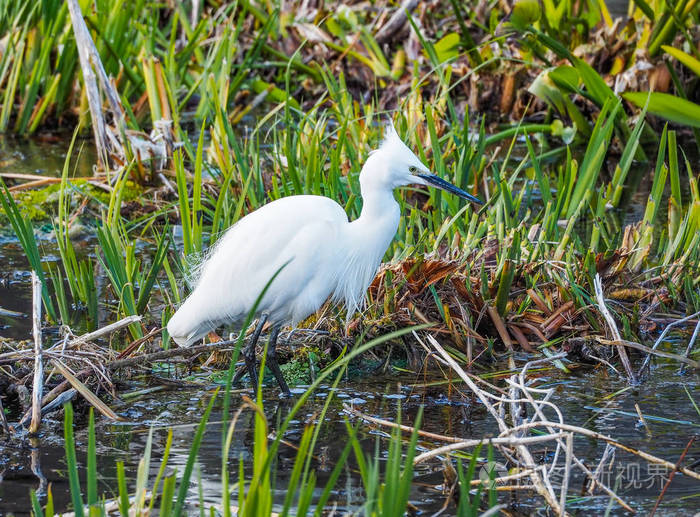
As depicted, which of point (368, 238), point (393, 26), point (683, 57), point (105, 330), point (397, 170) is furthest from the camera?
point (393, 26)

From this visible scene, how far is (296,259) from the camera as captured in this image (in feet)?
12.0

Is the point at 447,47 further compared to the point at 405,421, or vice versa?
the point at 447,47

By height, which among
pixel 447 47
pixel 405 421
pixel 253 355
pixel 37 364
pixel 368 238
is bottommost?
pixel 405 421

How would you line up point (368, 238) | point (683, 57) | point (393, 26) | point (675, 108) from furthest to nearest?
point (393, 26), point (683, 57), point (675, 108), point (368, 238)

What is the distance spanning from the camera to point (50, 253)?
16.6ft

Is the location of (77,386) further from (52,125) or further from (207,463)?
(52,125)

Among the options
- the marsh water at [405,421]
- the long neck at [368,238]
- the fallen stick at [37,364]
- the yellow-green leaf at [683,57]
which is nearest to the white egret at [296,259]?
the long neck at [368,238]

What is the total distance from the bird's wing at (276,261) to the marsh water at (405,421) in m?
0.33

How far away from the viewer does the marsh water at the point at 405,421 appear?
2.67 metres

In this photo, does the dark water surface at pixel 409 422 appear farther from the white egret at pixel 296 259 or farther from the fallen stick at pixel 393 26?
the fallen stick at pixel 393 26

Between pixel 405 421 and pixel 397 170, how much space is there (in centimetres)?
94

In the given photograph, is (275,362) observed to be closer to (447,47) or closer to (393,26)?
(447,47)

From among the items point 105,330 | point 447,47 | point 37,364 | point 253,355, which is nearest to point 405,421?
point 253,355

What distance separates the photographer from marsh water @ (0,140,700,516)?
2672 millimetres
